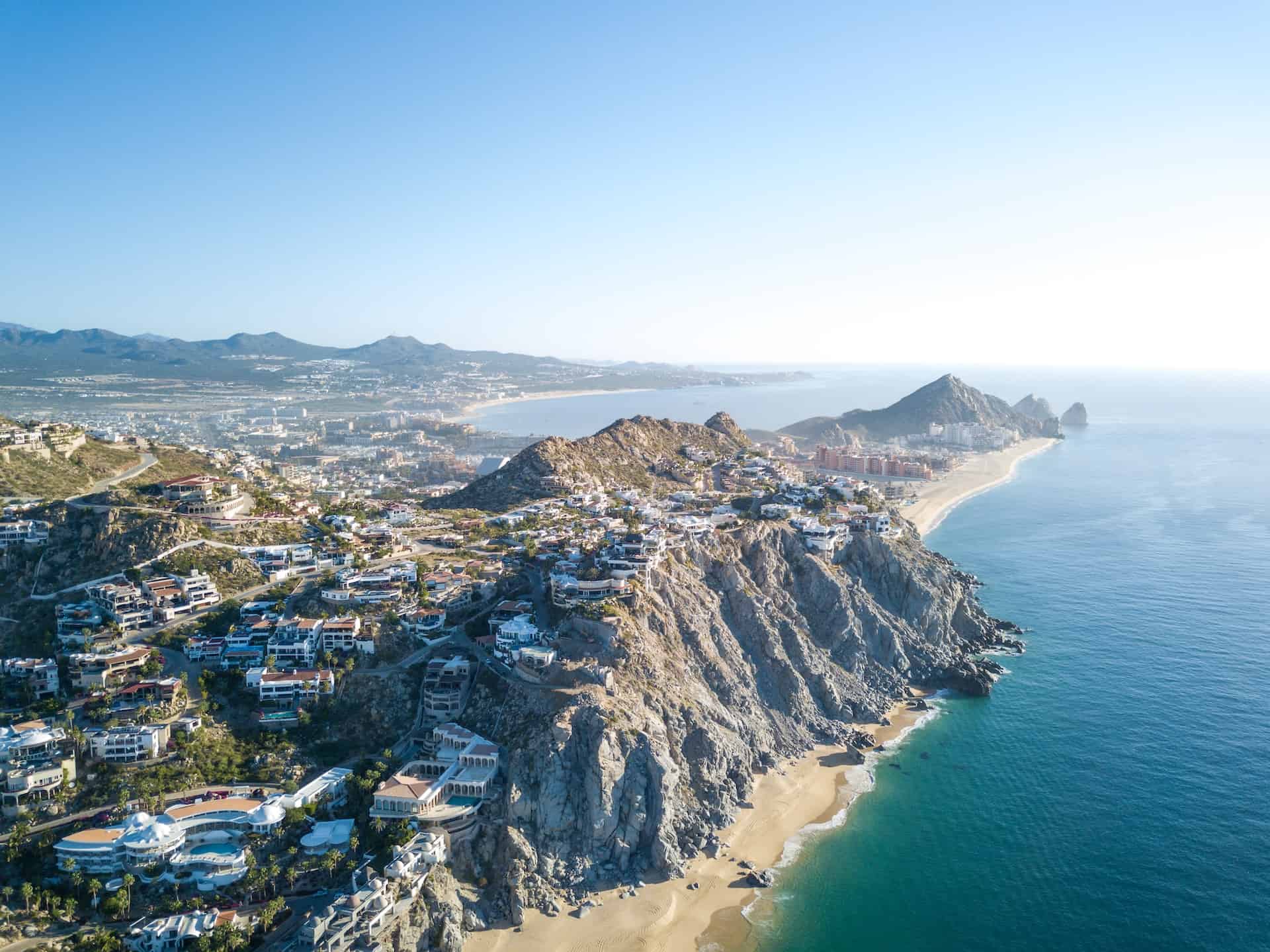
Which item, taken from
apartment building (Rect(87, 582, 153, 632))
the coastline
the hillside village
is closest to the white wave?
the coastline

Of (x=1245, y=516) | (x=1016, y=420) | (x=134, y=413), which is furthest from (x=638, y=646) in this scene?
(x=134, y=413)

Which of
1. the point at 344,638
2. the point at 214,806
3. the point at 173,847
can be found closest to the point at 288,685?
the point at 344,638

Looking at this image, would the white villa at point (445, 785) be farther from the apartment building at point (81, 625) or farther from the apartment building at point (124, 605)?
the apartment building at point (81, 625)

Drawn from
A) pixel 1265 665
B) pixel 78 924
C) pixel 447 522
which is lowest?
pixel 78 924

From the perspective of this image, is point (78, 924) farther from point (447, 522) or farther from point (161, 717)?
point (447, 522)

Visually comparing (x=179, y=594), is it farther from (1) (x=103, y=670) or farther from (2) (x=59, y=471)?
(2) (x=59, y=471)
